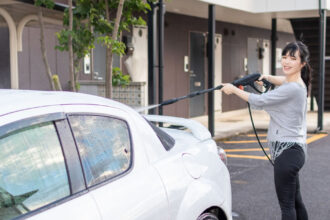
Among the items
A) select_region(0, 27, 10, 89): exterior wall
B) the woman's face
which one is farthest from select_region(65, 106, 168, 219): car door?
select_region(0, 27, 10, 89): exterior wall

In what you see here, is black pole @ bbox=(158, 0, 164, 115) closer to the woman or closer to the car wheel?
the woman

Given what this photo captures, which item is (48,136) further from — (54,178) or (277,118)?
(277,118)

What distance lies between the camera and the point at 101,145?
2.75 metres

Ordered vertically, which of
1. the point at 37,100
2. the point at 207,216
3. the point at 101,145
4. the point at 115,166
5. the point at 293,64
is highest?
the point at 293,64

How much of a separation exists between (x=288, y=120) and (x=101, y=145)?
1976mm

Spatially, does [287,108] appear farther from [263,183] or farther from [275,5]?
[275,5]

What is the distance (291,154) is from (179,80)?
10084mm

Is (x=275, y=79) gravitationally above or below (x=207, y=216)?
above

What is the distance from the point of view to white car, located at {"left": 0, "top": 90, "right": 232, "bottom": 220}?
7.40 ft

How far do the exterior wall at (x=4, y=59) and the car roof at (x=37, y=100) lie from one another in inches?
252

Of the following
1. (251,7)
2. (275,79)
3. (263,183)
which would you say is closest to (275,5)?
(251,7)

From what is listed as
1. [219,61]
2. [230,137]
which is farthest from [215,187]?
[219,61]

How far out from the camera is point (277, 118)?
14.0ft

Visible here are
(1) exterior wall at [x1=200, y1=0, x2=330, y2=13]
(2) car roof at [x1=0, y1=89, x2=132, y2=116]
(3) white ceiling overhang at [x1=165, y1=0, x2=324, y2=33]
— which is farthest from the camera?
(1) exterior wall at [x1=200, y1=0, x2=330, y2=13]
